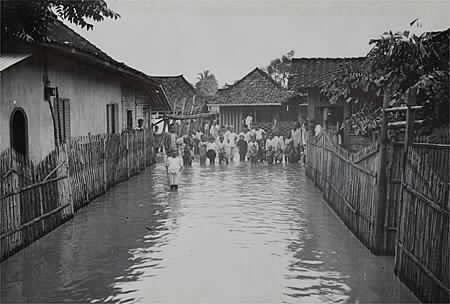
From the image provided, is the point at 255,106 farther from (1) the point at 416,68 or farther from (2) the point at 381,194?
(2) the point at 381,194

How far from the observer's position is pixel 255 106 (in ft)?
102

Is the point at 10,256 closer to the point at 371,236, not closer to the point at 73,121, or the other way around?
the point at 371,236

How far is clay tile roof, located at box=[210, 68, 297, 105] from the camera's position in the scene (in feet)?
102

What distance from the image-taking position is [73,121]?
40.8 ft

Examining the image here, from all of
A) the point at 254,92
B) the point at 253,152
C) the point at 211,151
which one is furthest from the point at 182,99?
the point at 211,151

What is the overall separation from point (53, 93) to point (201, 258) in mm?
5619

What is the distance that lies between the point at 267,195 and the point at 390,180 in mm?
5990

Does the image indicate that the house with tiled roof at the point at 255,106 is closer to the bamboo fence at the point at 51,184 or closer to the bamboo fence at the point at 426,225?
the bamboo fence at the point at 51,184

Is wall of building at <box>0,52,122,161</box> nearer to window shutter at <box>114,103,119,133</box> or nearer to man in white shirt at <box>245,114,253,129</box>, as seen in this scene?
window shutter at <box>114,103,119,133</box>

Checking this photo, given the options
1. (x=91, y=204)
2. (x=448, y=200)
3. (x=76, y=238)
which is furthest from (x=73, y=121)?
(x=448, y=200)

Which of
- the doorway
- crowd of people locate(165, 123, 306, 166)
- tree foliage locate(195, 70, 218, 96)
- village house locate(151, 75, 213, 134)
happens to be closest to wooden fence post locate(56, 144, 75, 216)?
the doorway

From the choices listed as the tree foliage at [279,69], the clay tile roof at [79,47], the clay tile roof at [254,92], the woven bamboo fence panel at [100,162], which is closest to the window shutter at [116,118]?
the woven bamboo fence panel at [100,162]

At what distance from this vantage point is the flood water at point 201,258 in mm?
5633

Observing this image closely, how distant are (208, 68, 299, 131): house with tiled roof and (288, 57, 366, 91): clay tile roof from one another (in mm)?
11119
